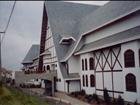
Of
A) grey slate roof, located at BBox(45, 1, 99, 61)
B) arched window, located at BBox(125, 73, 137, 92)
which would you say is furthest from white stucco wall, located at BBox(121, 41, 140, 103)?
grey slate roof, located at BBox(45, 1, 99, 61)

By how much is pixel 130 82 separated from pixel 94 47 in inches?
302

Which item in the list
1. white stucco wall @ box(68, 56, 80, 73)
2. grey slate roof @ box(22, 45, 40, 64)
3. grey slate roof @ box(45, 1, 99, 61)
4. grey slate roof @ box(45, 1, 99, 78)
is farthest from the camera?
grey slate roof @ box(22, 45, 40, 64)

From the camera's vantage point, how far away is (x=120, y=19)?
26.0 metres

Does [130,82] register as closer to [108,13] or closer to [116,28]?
[116,28]

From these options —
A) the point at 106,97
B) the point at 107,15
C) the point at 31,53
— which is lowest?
the point at 106,97

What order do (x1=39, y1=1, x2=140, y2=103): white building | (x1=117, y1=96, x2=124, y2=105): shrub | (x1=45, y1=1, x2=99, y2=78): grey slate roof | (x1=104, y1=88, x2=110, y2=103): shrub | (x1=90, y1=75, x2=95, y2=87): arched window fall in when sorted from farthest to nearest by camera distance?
(x1=45, y1=1, x2=99, y2=78): grey slate roof → (x1=90, y1=75, x2=95, y2=87): arched window → (x1=104, y1=88, x2=110, y2=103): shrub → (x1=117, y1=96, x2=124, y2=105): shrub → (x1=39, y1=1, x2=140, y2=103): white building

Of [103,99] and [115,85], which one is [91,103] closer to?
[103,99]

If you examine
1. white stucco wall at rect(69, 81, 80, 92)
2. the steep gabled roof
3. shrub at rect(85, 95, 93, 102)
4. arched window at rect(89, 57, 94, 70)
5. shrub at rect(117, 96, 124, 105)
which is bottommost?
shrub at rect(85, 95, 93, 102)

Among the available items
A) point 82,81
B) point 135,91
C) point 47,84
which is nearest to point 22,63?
point 47,84

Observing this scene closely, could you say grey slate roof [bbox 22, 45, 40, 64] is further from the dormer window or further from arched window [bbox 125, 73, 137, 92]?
arched window [bbox 125, 73, 137, 92]

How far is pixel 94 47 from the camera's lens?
28.8 metres

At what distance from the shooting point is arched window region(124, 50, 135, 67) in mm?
21766

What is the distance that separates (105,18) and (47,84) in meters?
15.2

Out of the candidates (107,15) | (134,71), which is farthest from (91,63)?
(134,71)
